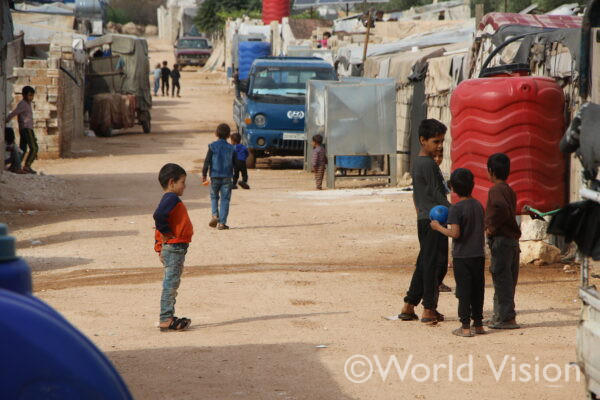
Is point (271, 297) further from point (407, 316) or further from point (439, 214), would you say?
point (439, 214)

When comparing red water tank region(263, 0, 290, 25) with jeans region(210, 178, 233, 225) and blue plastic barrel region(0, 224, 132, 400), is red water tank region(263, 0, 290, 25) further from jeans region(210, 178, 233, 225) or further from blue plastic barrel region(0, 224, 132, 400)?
blue plastic barrel region(0, 224, 132, 400)

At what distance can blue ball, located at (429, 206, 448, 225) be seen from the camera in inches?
283

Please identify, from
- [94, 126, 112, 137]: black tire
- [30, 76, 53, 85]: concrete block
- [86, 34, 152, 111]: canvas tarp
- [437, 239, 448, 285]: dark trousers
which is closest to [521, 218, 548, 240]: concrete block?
[437, 239, 448, 285]: dark trousers

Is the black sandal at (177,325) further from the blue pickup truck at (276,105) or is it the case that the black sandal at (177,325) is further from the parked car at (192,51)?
the parked car at (192,51)

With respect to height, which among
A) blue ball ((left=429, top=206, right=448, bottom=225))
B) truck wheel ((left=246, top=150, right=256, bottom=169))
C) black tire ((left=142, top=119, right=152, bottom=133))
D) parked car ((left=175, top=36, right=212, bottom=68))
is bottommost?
truck wheel ((left=246, top=150, right=256, bottom=169))

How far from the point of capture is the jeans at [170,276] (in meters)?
7.33

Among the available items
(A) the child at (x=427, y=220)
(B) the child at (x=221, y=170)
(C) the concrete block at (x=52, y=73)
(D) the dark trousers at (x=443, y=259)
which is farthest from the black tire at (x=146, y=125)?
(D) the dark trousers at (x=443, y=259)

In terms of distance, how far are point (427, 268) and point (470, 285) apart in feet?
1.41

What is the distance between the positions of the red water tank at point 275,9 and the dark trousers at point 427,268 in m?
50.8

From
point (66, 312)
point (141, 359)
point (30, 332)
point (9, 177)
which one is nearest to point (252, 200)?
point (9, 177)

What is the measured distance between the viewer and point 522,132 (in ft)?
32.9

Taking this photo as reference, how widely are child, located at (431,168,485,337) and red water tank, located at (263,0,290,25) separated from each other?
51.2 meters

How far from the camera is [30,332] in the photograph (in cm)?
242

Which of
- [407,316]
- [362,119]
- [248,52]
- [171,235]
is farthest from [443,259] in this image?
[248,52]
